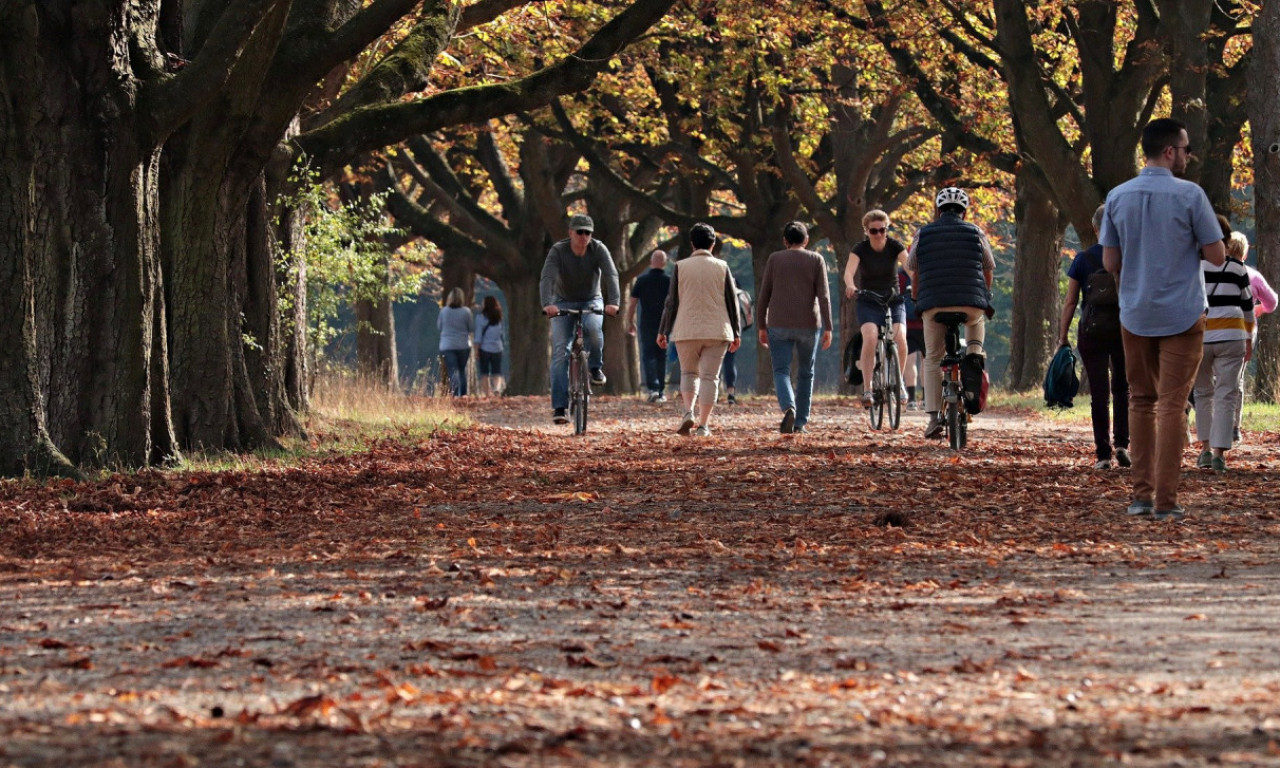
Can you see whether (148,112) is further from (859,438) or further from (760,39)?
(760,39)

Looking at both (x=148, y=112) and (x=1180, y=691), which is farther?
(x=148, y=112)

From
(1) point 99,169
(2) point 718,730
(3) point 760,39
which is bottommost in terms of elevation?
(2) point 718,730

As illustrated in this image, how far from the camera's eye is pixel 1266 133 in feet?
65.6

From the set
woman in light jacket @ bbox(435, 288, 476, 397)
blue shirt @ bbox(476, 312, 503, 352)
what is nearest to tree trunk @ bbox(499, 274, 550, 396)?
blue shirt @ bbox(476, 312, 503, 352)

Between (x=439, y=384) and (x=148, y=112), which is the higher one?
(x=148, y=112)

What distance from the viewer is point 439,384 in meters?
24.1

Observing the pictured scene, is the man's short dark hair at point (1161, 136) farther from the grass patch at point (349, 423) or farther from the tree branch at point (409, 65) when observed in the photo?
the tree branch at point (409, 65)

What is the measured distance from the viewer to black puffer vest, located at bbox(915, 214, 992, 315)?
14.5 metres

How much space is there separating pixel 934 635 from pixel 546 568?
2.23m

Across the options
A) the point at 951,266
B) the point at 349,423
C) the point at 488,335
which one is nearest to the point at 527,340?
the point at 488,335

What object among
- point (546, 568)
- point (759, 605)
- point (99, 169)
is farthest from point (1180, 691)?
point (99, 169)

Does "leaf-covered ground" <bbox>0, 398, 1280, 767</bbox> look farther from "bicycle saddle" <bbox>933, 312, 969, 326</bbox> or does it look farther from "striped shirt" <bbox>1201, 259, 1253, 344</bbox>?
"bicycle saddle" <bbox>933, 312, 969, 326</bbox>

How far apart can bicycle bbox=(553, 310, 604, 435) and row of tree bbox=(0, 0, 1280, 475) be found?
6.70ft

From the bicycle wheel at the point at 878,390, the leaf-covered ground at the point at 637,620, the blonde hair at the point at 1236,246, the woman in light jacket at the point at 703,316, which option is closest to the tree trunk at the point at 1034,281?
the bicycle wheel at the point at 878,390
